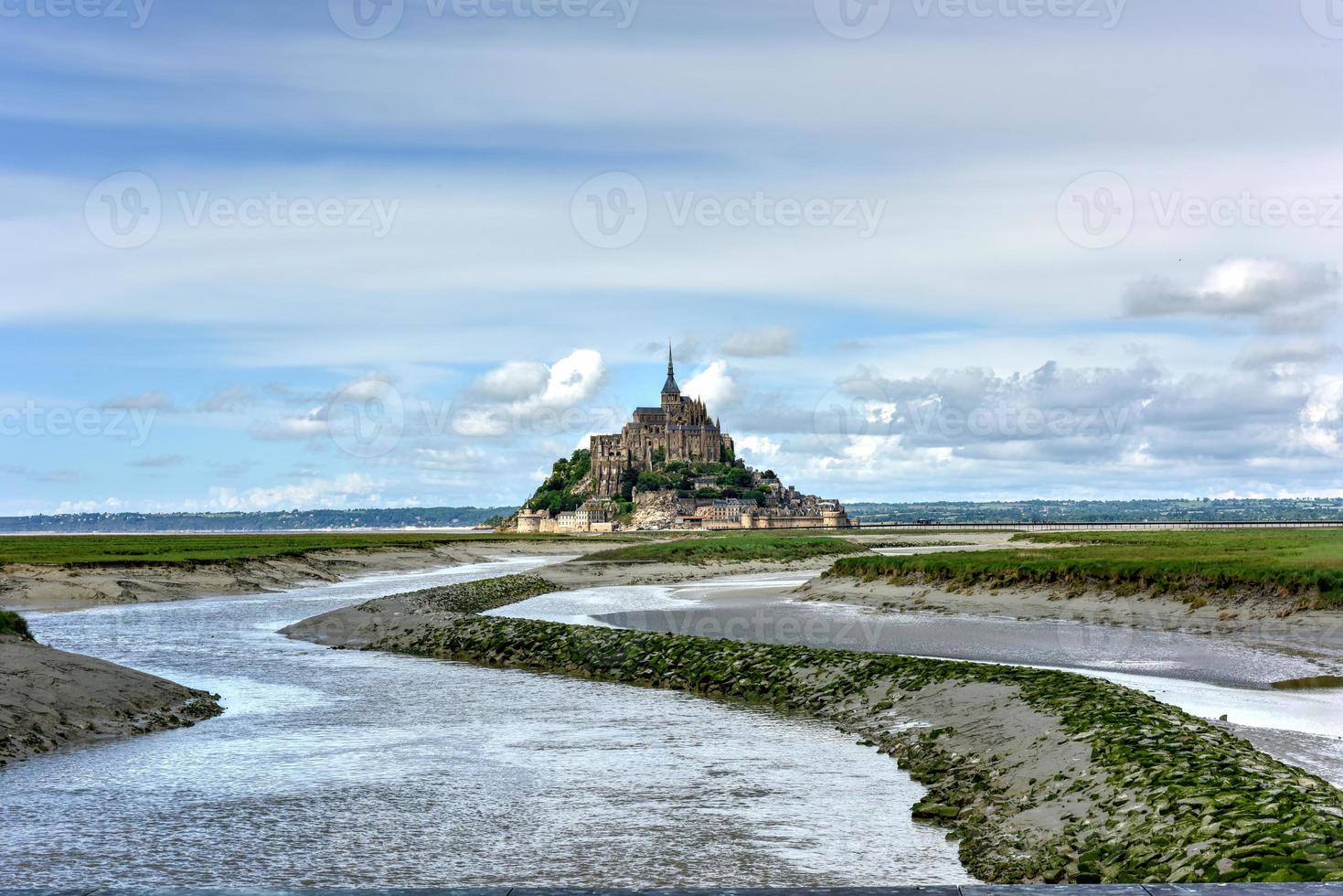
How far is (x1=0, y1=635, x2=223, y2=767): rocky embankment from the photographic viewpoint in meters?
19.9

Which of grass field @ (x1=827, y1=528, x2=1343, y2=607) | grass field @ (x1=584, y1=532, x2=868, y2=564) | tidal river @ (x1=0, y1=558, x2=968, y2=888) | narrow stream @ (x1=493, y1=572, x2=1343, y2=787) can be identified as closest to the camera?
tidal river @ (x1=0, y1=558, x2=968, y2=888)

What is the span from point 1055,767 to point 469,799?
8.07m

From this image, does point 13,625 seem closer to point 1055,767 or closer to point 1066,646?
point 1055,767

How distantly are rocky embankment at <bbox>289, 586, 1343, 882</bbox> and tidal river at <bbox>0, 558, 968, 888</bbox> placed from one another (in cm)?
87

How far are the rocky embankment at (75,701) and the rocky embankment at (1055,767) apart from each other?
10383mm

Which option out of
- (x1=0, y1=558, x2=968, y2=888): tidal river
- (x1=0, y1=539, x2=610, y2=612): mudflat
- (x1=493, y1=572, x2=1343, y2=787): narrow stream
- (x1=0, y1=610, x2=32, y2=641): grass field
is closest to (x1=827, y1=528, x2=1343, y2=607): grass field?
(x1=493, y1=572, x2=1343, y2=787): narrow stream

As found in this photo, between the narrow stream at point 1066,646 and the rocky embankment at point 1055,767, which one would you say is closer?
the rocky embankment at point 1055,767

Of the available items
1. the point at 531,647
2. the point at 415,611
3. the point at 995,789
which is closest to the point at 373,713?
the point at 531,647

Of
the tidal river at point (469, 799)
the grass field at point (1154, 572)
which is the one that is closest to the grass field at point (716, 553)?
the grass field at point (1154, 572)

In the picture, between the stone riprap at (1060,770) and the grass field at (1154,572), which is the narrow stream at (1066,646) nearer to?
the stone riprap at (1060,770)

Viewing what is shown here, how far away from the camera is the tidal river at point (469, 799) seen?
12898mm

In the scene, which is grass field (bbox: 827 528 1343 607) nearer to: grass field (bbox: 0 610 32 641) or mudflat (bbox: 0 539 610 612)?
grass field (bbox: 0 610 32 641)

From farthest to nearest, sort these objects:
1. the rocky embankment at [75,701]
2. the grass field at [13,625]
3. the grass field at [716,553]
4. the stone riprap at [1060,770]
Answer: the grass field at [716,553] < the grass field at [13,625] < the rocky embankment at [75,701] < the stone riprap at [1060,770]

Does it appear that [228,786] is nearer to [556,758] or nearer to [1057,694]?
[556,758]
